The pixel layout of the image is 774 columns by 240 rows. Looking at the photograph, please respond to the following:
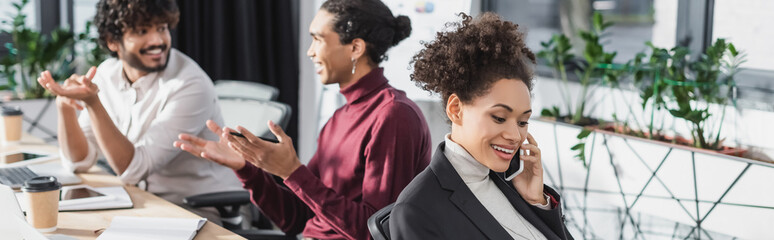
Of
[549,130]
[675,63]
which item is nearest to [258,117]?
[549,130]

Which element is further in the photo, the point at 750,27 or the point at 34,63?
the point at 34,63

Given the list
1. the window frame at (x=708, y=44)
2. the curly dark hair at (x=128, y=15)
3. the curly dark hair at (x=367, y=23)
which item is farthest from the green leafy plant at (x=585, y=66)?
the curly dark hair at (x=128, y=15)

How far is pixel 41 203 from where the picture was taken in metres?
1.81

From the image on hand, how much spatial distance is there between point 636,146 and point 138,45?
173cm

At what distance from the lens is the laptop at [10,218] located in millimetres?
1525

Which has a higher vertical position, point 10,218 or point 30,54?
point 30,54

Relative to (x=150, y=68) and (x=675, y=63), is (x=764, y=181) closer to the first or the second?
(x=675, y=63)

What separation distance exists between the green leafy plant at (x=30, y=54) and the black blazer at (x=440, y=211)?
2.86 meters

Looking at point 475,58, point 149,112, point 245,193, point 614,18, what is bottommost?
point 245,193

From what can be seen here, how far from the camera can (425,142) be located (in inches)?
78.9

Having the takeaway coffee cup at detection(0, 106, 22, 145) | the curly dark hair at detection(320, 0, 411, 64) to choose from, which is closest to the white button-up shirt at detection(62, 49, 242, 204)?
the takeaway coffee cup at detection(0, 106, 22, 145)

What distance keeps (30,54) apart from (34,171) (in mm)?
1577

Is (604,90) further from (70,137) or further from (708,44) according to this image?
(70,137)

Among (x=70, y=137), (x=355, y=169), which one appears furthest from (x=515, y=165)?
(x=70, y=137)
